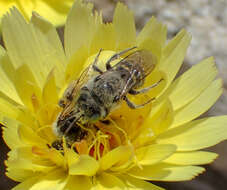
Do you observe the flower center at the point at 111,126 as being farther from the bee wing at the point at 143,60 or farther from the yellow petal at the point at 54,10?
the yellow petal at the point at 54,10

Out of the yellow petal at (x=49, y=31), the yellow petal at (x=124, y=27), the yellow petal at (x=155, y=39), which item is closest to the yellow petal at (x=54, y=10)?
the yellow petal at (x=49, y=31)

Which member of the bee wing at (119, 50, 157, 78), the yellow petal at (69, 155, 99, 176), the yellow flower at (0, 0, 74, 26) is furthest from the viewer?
the yellow flower at (0, 0, 74, 26)

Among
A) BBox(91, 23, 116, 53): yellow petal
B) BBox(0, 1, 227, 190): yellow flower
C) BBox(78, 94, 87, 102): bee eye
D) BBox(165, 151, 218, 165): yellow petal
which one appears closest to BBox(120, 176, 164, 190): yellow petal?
BBox(0, 1, 227, 190): yellow flower

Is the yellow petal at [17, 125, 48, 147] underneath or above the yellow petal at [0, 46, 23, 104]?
underneath

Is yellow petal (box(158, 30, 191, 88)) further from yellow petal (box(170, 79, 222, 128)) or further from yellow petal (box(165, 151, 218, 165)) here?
yellow petal (box(165, 151, 218, 165))

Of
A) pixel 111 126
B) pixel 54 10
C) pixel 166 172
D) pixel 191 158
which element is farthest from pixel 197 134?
pixel 54 10

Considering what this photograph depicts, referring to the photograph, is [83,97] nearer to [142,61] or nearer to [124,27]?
[142,61]
